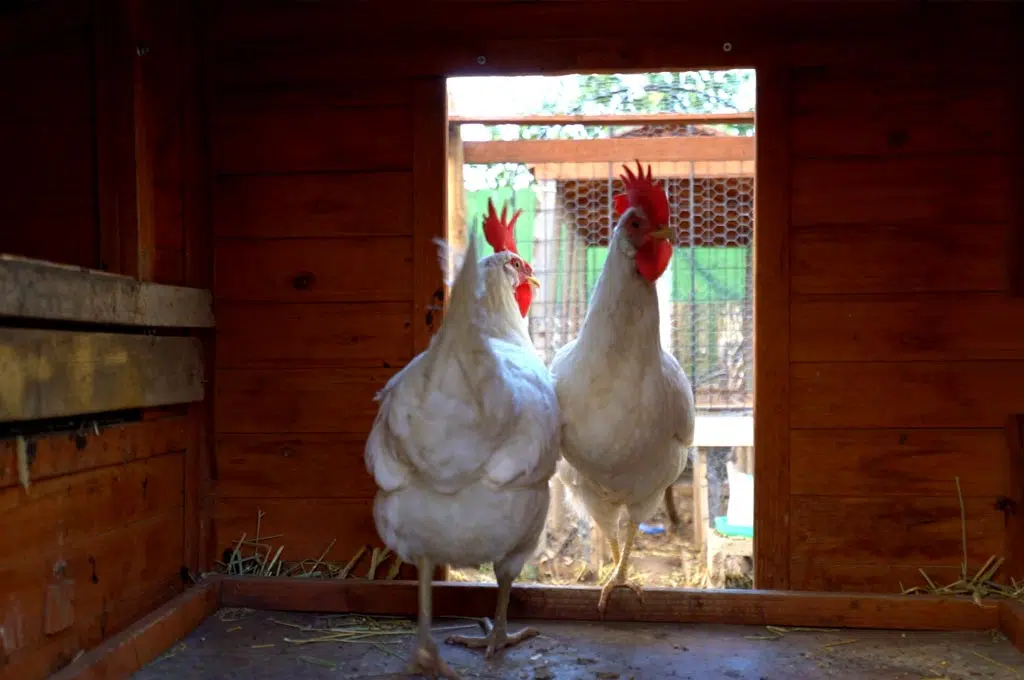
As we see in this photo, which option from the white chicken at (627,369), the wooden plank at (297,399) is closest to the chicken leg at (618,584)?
the white chicken at (627,369)

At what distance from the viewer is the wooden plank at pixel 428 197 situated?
2750mm

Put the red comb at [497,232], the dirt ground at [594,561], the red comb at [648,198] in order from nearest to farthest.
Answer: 1. the red comb at [648,198]
2. the red comb at [497,232]
3. the dirt ground at [594,561]

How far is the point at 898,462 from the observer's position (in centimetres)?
262

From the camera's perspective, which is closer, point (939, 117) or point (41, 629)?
point (41, 629)

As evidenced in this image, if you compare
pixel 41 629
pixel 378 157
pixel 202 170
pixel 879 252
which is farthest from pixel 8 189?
pixel 879 252

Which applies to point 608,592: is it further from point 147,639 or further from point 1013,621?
point 147,639

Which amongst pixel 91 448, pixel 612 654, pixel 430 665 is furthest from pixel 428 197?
pixel 612 654

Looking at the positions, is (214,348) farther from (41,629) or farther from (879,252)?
(879,252)

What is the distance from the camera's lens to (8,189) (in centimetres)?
271

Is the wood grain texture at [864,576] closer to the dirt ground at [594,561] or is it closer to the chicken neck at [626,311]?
the chicken neck at [626,311]

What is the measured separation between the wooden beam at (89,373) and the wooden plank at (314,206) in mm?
513

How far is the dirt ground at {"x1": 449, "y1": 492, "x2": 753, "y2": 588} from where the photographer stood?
4215mm

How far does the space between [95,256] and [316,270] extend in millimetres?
753

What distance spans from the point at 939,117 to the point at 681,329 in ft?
6.52
